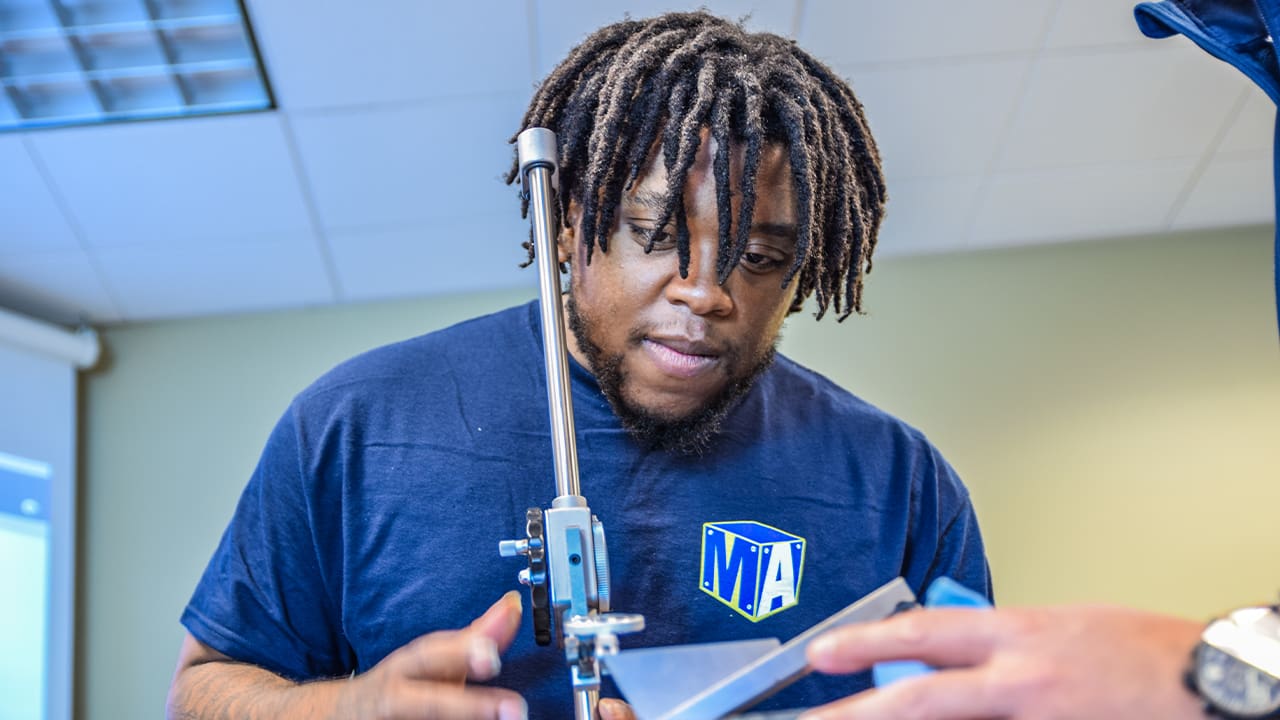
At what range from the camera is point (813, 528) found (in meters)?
1.14

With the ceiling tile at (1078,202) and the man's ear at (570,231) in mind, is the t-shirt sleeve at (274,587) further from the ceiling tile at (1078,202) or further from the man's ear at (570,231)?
the ceiling tile at (1078,202)

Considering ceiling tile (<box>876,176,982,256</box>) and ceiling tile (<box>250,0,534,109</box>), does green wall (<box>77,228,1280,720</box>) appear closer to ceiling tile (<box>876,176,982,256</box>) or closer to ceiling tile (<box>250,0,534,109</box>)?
ceiling tile (<box>876,176,982,256</box>)

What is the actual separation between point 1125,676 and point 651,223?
71cm

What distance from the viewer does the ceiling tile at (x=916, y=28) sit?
243 centimetres

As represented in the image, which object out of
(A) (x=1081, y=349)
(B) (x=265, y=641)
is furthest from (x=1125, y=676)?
(A) (x=1081, y=349)

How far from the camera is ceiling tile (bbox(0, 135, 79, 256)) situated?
2604mm

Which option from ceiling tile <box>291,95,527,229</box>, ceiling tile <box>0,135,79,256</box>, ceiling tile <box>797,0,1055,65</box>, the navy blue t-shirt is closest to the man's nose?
the navy blue t-shirt

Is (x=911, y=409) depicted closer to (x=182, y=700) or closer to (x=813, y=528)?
(x=813, y=528)

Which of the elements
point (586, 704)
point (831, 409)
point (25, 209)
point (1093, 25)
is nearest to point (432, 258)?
point (25, 209)

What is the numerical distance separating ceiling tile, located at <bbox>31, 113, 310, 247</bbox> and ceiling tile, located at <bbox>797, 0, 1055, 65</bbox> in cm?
133

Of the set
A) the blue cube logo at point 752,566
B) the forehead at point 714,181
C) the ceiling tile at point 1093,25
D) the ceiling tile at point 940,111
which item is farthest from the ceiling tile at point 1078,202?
the blue cube logo at point 752,566

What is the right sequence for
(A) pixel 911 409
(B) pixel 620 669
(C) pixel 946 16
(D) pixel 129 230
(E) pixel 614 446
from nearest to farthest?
(B) pixel 620 669 < (E) pixel 614 446 < (C) pixel 946 16 < (D) pixel 129 230 < (A) pixel 911 409

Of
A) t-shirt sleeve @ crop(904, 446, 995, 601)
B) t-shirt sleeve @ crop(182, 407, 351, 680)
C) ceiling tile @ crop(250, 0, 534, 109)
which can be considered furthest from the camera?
ceiling tile @ crop(250, 0, 534, 109)

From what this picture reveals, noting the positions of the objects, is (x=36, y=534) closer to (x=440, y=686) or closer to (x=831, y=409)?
(x=831, y=409)
